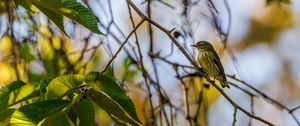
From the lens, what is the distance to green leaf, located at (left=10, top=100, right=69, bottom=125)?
131 centimetres

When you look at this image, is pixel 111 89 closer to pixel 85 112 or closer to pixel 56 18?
pixel 85 112

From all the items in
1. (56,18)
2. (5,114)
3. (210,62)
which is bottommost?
(5,114)

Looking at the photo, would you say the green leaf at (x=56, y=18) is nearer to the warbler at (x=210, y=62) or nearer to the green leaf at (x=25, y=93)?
the green leaf at (x=25, y=93)

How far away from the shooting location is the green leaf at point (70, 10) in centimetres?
135

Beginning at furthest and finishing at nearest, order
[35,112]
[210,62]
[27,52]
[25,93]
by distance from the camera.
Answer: [27,52] → [210,62] → [25,93] → [35,112]

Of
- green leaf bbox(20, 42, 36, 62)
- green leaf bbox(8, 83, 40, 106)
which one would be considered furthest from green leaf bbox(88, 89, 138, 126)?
green leaf bbox(20, 42, 36, 62)

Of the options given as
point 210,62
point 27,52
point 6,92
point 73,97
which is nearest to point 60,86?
point 73,97

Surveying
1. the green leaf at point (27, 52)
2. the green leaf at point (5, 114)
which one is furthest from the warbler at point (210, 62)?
the green leaf at point (5, 114)

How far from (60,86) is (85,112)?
10 cm

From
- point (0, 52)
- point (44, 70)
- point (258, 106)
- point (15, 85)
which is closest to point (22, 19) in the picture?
point (44, 70)

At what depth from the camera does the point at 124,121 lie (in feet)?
4.91

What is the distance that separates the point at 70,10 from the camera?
1360mm

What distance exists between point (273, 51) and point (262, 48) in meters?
0.16

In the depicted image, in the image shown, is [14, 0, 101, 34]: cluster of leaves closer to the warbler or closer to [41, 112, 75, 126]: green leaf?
[41, 112, 75, 126]: green leaf
